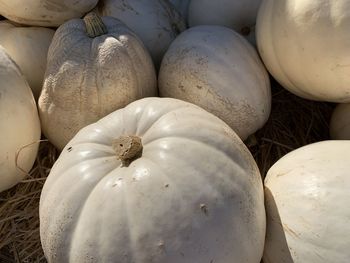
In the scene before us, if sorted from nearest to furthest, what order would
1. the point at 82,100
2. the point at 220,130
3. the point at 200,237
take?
the point at 200,237
the point at 220,130
the point at 82,100

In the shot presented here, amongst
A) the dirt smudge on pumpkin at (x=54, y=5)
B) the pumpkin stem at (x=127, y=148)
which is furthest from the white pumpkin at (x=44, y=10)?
the pumpkin stem at (x=127, y=148)

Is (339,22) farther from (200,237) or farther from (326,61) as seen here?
(200,237)

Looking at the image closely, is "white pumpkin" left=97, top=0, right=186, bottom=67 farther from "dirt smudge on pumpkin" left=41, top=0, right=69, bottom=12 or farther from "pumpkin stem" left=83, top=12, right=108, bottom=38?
"pumpkin stem" left=83, top=12, right=108, bottom=38

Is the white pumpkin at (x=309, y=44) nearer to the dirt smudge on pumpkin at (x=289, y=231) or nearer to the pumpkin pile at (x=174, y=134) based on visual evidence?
the pumpkin pile at (x=174, y=134)

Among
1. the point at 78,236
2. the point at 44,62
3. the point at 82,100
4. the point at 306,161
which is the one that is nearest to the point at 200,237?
the point at 78,236

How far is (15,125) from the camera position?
4.75 ft

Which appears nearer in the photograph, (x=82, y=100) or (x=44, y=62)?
(x=82, y=100)

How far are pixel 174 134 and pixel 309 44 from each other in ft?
1.57

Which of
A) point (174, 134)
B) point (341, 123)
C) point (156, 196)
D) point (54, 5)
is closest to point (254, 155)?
point (341, 123)

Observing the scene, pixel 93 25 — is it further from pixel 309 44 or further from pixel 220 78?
pixel 309 44

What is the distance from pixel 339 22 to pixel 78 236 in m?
0.83

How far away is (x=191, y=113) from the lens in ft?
4.10

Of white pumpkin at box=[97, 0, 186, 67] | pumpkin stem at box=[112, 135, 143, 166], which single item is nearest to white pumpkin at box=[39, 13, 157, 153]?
white pumpkin at box=[97, 0, 186, 67]

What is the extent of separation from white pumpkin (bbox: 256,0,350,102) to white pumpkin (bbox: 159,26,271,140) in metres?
0.09
